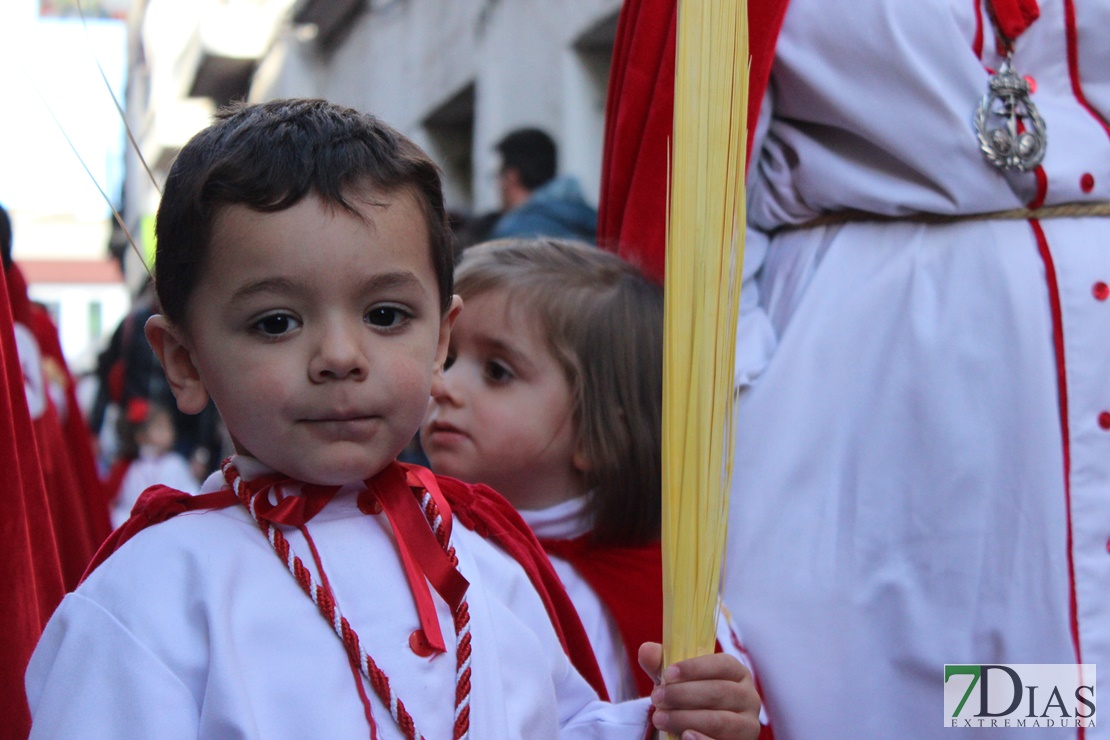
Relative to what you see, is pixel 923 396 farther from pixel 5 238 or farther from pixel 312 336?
pixel 5 238

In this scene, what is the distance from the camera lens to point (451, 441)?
76.1 inches

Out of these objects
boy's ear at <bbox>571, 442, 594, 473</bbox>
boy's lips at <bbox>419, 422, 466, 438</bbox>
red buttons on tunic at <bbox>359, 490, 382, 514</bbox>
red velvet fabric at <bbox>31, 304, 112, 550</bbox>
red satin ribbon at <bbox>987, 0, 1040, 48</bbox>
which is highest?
red satin ribbon at <bbox>987, 0, 1040, 48</bbox>

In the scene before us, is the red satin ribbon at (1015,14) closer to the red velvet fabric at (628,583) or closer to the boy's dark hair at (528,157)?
the red velvet fabric at (628,583)

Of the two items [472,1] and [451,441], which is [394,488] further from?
[472,1]

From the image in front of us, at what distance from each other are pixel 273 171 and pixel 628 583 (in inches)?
34.8

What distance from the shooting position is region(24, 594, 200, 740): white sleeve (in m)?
1.13

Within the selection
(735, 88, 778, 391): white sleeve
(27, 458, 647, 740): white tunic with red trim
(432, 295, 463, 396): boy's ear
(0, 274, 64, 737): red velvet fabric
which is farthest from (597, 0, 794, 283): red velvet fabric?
(0, 274, 64, 737): red velvet fabric

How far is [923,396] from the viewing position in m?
1.79

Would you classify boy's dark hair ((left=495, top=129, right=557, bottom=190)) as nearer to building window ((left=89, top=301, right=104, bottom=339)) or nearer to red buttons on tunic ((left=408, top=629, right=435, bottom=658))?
red buttons on tunic ((left=408, top=629, right=435, bottom=658))

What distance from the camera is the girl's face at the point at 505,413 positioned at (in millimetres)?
1927

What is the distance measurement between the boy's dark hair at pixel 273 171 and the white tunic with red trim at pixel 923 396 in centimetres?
71

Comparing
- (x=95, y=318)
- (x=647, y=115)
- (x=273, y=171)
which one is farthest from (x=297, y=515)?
(x=95, y=318)

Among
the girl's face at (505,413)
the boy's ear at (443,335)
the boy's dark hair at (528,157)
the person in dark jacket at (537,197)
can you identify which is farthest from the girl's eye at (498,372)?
the boy's dark hair at (528,157)

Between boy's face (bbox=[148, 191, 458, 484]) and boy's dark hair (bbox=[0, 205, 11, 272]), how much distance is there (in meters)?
0.88
